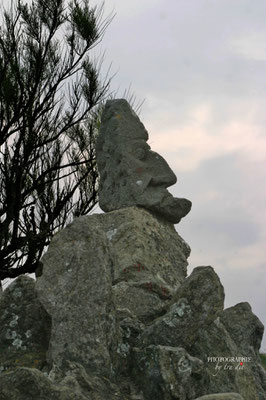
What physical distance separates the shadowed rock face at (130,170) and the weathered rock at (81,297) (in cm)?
274

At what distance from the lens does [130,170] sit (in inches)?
305

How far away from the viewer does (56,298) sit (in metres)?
4.76

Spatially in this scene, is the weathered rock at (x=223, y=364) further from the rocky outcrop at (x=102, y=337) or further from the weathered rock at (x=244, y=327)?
the weathered rock at (x=244, y=327)

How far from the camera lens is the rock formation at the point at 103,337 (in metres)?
4.44

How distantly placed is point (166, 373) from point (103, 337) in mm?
456

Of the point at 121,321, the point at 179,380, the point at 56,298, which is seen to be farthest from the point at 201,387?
the point at 56,298

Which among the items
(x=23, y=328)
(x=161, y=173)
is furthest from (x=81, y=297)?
(x=161, y=173)

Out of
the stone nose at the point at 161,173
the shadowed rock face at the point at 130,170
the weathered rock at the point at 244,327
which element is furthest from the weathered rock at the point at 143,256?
the weathered rock at the point at 244,327

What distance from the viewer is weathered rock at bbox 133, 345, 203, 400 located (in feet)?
15.1

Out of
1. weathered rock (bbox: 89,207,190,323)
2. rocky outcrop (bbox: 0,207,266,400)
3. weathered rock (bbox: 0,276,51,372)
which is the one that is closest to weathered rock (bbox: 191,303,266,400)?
rocky outcrop (bbox: 0,207,266,400)

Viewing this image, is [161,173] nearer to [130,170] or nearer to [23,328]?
[130,170]

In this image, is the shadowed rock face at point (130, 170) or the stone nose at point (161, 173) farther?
the stone nose at point (161, 173)

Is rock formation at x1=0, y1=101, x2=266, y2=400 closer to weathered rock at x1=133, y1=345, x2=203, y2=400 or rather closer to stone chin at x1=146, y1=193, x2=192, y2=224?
weathered rock at x1=133, y1=345, x2=203, y2=400

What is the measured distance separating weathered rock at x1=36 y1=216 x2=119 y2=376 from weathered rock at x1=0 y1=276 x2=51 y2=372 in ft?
0.91
